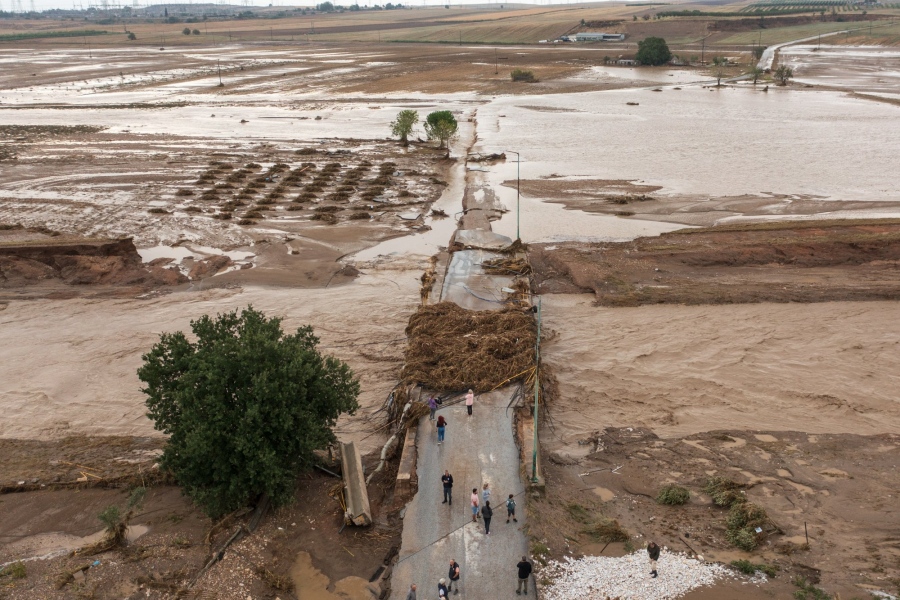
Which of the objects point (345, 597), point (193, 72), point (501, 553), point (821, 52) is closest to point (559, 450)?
point (501, 553)

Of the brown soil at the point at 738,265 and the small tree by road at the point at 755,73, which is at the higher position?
the small tree by road at the point at 755,73

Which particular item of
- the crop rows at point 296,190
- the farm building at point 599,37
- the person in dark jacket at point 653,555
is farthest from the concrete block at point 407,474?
the farm building at point 599,37

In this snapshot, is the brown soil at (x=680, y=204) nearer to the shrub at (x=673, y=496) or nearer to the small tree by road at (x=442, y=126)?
the small tree by road at (x=442, y=126)

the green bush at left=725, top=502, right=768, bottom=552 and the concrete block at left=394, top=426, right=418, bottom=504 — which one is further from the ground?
the concrete block at left=394, top=426, right=418, bottom=504

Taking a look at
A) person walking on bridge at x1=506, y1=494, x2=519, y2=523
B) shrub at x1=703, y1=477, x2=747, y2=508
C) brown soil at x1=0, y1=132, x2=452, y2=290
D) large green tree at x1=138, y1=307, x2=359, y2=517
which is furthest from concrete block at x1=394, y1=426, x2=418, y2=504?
brown soil at x1=0, y1=132, x2=452, y2=290

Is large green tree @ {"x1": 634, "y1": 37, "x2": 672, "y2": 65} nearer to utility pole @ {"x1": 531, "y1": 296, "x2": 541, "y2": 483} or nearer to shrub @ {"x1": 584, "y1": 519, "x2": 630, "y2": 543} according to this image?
utility pole @ {"x1": 531, "y1": 296, "x2": 541, "y2": 483}

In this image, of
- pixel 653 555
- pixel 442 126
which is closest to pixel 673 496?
pixel 653 555

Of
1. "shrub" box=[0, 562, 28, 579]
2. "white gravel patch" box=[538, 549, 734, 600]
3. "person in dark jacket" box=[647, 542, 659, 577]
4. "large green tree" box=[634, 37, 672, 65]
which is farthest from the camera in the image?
"large green tree" box=[634, 37, 672, 65]
